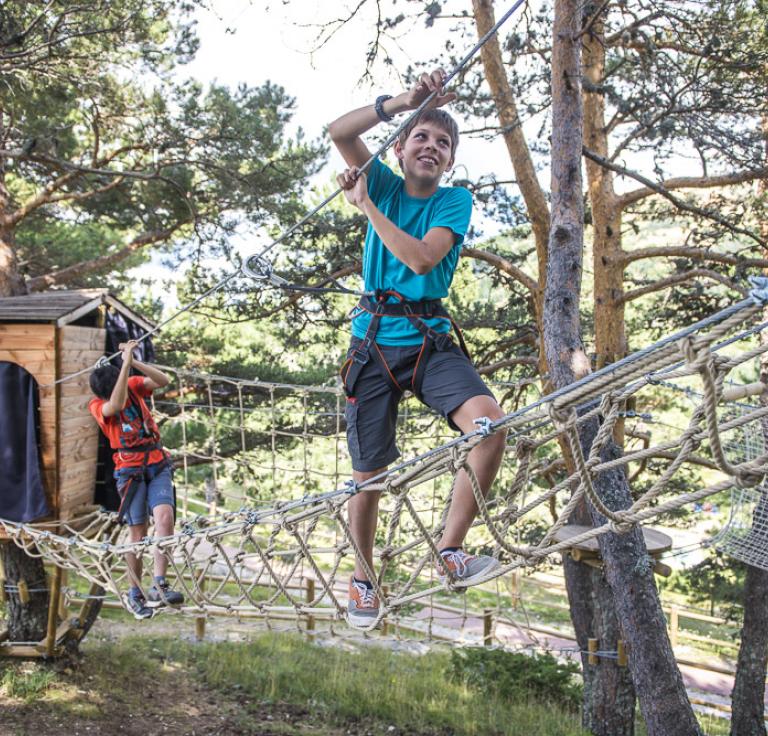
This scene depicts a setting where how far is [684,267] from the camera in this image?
4.73 m

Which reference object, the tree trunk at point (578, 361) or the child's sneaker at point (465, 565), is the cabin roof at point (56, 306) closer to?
the tree trunk at point (578, 361)

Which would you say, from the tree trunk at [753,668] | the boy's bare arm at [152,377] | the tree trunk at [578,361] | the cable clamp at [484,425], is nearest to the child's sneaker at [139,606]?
the boy's bare arm at [152,377]

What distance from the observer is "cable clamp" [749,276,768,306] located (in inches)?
44.2

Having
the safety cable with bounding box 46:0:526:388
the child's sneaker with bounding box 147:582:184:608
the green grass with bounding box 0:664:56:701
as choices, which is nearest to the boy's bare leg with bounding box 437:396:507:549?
the safety cable with bounding box 46:0:526:388

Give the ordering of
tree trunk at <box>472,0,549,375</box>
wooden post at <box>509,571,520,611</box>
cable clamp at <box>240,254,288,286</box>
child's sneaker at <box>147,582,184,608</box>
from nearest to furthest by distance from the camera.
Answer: cable clamp at <box>240,254,288,286</box> < child's sneaker at <box>147,582,184,608</box> < tree trunk at <box>472,0,549,375</box> < wooden post at <box>509,571,520,611</box>

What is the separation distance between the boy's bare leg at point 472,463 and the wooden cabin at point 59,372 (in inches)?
101

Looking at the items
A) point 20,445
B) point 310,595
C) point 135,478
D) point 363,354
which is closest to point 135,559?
point 135,478

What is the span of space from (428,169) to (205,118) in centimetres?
415

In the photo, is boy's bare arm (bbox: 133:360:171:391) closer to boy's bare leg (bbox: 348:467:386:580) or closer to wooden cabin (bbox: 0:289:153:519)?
wooden cabin (bbox: 0:289:153:519)

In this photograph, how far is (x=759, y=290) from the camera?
3.71 feet

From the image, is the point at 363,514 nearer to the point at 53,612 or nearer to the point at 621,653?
the point at 621,653

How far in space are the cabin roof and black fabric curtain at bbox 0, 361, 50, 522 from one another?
26 centimetres

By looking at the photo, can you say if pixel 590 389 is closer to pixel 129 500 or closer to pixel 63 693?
pixel 129 500

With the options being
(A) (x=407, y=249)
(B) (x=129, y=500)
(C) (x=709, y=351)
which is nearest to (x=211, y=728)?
(B) (x=129, y=500)
